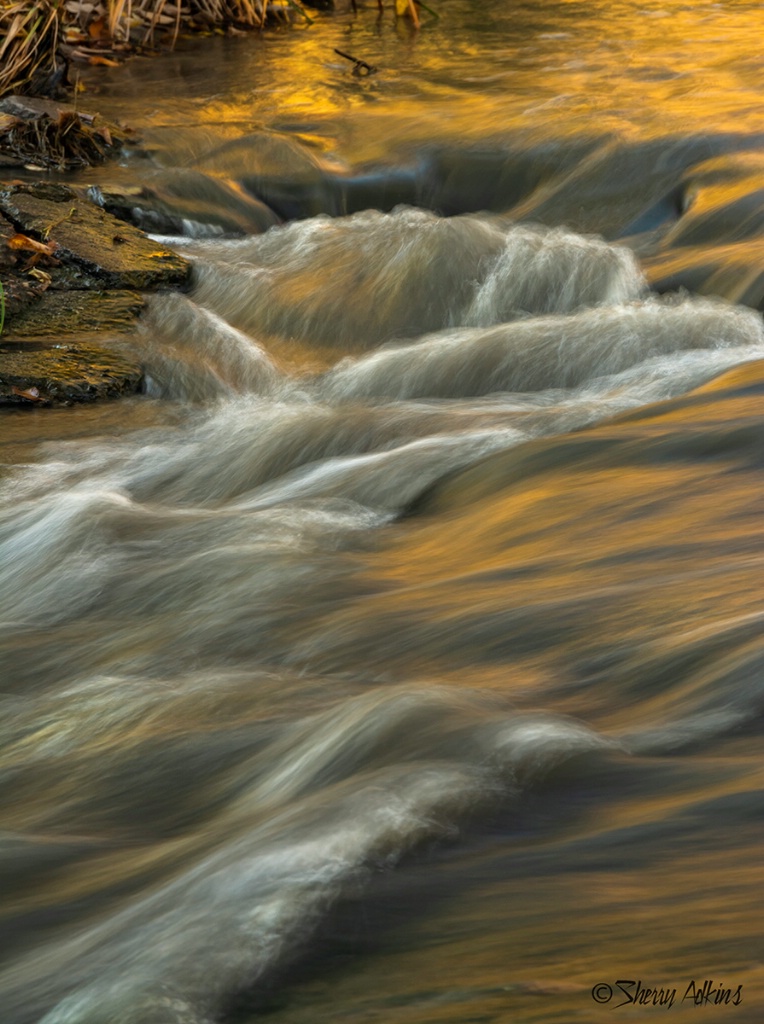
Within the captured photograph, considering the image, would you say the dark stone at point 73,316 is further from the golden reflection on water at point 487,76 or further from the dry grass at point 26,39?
the dry grass at point 26,39

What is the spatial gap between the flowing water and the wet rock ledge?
0.48ft

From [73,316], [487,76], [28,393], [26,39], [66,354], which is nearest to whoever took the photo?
[28,393]

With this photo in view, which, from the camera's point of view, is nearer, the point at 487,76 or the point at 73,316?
the point at 73,316

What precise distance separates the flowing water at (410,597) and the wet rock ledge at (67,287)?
15cm

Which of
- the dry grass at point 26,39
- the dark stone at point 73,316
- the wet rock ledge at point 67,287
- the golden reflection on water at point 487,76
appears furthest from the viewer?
the dry grass at point 26,39

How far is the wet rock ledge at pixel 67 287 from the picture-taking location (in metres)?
4.88

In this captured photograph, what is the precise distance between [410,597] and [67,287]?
3024 mm

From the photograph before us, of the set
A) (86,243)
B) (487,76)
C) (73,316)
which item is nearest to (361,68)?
(487,76)

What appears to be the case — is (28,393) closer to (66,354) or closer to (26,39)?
(66,354)

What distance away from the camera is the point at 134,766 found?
104 inches

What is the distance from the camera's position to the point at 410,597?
10.6 feet

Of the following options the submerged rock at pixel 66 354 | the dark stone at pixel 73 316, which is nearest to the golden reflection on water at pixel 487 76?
the dark stone at pixel 73 316

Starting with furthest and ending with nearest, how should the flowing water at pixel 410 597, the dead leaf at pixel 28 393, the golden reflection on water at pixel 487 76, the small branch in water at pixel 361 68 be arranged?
the small branch in water at pixel 361 68, the golden reflection on water at pixel 487 76, the dead leaf at pixel 28 393, the flowing water at pixel 410 597

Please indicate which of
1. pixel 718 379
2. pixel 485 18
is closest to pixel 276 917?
pixel 718 379
